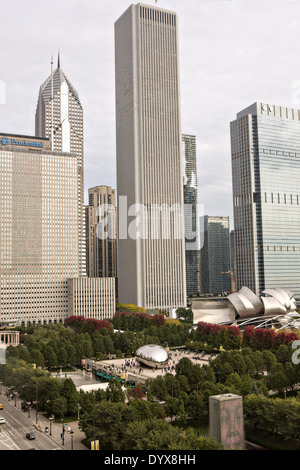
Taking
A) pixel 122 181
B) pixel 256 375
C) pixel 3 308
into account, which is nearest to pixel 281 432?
pixel 256 375

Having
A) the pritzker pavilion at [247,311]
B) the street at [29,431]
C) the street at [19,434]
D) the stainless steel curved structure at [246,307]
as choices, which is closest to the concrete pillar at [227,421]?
the street at [29,431]

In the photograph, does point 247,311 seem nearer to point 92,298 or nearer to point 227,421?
point 92,298

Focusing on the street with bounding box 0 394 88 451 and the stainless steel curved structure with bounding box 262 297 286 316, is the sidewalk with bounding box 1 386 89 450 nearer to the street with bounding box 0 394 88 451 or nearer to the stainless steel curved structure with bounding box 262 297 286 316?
the street with bounding box 0 394 88 451

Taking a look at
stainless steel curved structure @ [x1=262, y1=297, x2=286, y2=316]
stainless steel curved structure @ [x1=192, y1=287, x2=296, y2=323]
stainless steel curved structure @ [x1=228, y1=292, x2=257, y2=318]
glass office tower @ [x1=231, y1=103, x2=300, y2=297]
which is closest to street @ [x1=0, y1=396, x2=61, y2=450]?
stainless steel curved structure @ [x1=192, y1=287, x2=296, y2=323]

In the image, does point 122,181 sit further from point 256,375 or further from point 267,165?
point 256,375

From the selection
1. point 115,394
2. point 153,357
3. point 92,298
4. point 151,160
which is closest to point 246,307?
point 153,357

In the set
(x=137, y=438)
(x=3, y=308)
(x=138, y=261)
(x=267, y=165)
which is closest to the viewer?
(x=137, y=438)

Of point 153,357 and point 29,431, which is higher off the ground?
point 153,357
